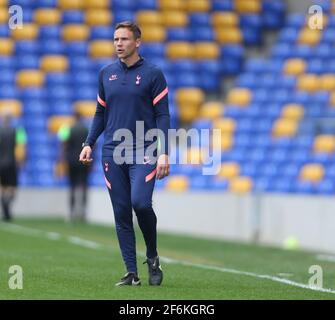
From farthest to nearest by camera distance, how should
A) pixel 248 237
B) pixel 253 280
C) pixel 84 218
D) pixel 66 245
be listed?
pixel 84 218 → pixel 248 237 → pixel 66 245 → pixel 253 280

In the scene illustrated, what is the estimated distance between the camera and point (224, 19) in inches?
1128

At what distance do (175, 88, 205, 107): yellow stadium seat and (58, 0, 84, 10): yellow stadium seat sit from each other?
350 centimetres

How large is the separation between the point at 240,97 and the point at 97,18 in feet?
15.8

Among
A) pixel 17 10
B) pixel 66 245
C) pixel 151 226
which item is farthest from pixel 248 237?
pixel 151 226

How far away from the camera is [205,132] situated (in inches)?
954

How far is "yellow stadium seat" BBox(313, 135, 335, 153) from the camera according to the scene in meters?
21.2

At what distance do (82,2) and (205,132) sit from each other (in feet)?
20.0

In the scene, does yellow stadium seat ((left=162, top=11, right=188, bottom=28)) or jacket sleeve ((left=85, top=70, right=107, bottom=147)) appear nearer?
jacket sleeve ((left=85, top=70, right=107, bottom=147))

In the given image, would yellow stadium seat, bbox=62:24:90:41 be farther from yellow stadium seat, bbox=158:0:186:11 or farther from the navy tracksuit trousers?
the navy tracksuit trousers

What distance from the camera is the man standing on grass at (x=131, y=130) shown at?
979 centimetres

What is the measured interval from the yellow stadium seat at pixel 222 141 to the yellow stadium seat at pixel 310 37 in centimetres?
321

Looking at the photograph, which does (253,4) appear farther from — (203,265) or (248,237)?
(203,265)

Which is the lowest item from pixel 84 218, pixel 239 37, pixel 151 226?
pixel 84 218

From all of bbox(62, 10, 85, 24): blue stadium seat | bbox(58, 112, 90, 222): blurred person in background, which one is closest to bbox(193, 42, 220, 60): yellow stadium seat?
bbox(62, 10, 85, 24): blue stadium seat
